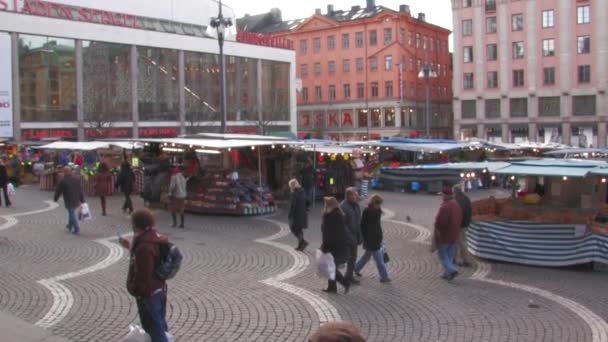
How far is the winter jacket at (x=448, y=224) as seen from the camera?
1159cm

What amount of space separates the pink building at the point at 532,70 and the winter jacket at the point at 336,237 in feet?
186

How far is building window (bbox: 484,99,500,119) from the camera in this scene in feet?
224

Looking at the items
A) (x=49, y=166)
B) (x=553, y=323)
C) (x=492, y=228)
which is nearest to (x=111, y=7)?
(x=49, y=166)

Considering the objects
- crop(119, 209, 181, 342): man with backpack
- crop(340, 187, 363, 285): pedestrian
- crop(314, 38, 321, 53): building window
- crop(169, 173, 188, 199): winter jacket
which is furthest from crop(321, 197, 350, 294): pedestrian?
crop(314, 38, 321, 53): building window

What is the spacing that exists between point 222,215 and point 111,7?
39766 mm

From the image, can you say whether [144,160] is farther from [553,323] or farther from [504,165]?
[553,323]

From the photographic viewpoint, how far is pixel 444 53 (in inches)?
3374

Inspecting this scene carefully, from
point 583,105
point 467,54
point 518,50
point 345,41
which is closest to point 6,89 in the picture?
point 345,41

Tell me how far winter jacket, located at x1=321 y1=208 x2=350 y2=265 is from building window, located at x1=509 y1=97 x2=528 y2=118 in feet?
197

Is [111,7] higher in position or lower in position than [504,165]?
higher

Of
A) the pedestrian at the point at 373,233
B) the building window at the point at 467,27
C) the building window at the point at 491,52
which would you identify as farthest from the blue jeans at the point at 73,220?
the building window at the point at 467,27

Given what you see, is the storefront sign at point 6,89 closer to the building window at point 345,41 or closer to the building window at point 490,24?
the building window at point 345,41

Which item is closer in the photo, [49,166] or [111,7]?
[49,166]

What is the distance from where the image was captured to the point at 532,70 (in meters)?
65.5
